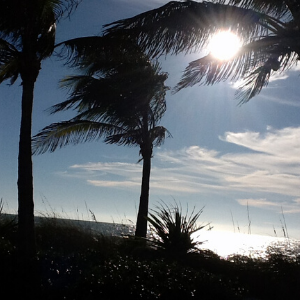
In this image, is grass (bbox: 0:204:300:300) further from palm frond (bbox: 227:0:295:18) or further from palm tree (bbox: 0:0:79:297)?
palm frond (bbox: 227:0:295:18)

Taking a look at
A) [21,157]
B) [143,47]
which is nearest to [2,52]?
[21,157]

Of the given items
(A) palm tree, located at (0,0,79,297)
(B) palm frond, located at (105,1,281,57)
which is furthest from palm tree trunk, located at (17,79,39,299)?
(B) palm frond, located at (105,1,281,57)

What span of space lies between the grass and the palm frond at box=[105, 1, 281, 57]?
4164 mm

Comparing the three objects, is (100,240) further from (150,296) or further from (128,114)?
(150,296)

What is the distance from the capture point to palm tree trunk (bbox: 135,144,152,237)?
14.1 metres

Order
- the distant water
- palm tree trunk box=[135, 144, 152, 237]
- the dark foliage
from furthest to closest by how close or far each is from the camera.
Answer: palm tree trunk box=[135, 144, 152, 237] → the distant water → the dark foliage

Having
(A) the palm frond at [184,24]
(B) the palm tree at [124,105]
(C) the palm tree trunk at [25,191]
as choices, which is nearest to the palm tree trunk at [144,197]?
(B) the palm tree at [124,105]

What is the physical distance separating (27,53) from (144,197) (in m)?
7.02

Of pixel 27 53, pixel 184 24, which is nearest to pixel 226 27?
pixel 184 24

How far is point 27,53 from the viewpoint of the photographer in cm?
940

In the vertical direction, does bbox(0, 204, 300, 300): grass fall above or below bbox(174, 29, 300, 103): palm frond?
below

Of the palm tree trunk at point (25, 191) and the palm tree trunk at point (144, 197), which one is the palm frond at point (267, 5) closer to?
the palm tree trunk at point (25, 191)

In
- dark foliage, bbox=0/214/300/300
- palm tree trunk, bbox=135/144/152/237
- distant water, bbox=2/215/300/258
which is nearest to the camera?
dark foliage, bbox=0/214/300/300

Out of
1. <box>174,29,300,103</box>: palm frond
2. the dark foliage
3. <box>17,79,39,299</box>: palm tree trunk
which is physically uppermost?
<box>174,29,300,103</box>: palm frond
